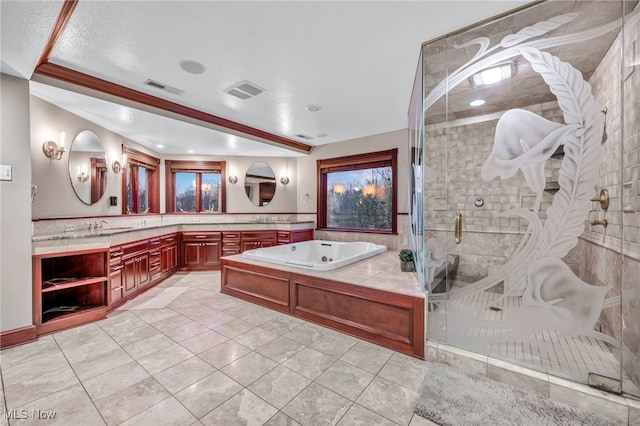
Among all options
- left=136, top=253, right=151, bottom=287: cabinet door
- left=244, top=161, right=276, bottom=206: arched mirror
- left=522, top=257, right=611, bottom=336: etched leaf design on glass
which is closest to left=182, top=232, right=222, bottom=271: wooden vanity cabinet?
left=136, top=253, right=151, bottom=287: cabinet door

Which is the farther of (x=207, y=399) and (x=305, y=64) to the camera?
(x=305, y=64)

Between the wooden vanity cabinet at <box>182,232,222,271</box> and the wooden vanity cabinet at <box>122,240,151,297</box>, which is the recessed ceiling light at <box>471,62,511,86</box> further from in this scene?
the wooden vanity cabinet at <box>182,232,222,271</box>

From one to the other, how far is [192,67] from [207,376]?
2663 mm

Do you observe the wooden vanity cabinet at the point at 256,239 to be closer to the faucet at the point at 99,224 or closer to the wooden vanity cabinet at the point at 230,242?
the wooden vanity cabinet at the point at 230,242

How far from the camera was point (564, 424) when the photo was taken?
1.44m

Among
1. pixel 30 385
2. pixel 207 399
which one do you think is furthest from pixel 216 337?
pixel 30 385

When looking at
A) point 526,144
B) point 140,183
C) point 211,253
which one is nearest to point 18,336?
point 211,253

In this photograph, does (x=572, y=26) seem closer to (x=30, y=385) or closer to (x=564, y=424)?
(x=564, y=424)

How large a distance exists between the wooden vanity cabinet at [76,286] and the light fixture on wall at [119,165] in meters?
1.66

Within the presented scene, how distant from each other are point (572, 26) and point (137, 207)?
5.91 meters

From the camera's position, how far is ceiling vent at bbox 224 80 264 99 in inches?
111

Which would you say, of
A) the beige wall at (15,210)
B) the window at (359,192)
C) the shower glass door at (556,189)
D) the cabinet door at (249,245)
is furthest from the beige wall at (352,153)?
the beige wall at (15,210)

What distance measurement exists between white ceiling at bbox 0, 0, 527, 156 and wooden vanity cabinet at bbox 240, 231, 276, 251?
2398mm

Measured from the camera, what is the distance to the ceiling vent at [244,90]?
9.22 feet
